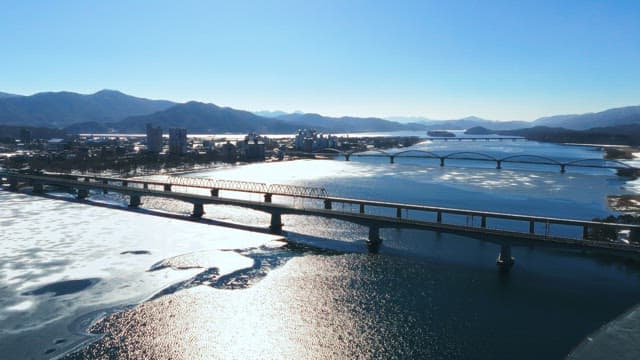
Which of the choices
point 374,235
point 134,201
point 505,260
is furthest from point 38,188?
point 505,260

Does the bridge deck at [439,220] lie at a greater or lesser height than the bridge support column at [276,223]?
greater

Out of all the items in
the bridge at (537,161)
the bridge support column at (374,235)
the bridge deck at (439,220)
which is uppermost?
the bridge deck at (439,220)

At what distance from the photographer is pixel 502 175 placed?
259 feet

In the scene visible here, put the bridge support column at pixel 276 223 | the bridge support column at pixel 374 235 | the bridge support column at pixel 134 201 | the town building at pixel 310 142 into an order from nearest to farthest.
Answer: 1. the bridge support column at pixel 374 235
2. the bridge support column at pixel 276 223
3. the bridge support column at pixel 134 201
4. the town building at pixel 310 142

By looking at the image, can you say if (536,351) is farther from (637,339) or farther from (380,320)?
(380,320)

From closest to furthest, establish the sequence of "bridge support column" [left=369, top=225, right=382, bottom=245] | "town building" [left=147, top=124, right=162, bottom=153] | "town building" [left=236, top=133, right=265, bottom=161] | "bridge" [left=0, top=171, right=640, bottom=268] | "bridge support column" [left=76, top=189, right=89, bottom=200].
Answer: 1. "bridge" [left=0, top=171, right=640, bottom=268]
2. "bridge support column" [left=369, top=225, right=382, bottom=245]
3. "bridge support column" [left=76, top=189, right=89, bottom=200]
4. "town building" [left=236, top=133, right=265, bottom=161]
5. "town building" [left=147, top=124, right=162, bottom=153]

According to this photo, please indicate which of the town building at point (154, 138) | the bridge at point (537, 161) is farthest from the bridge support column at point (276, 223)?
the town building at point (154, 138)

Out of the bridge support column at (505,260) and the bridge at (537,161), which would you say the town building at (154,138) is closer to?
the bridge at (537,161)

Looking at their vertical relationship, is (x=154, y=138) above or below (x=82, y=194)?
above

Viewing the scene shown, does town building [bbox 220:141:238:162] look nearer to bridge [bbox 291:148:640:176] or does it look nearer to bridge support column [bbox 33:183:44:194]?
bridge [bbox 291:148:640:176]

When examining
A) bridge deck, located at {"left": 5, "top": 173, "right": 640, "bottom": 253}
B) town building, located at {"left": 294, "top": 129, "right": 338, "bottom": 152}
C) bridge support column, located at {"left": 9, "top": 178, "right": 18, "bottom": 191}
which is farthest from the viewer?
town building, located at {"left": 294, "top": 129, "right": 338, "bottom": 152}

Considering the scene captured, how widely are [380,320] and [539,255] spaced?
14.3 metres

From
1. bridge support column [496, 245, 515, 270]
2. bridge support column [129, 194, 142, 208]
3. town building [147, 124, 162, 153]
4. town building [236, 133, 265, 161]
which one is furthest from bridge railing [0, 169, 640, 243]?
town building [147, 124, 162, 153]

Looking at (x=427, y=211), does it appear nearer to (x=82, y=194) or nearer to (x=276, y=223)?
(x=276, y=223)
